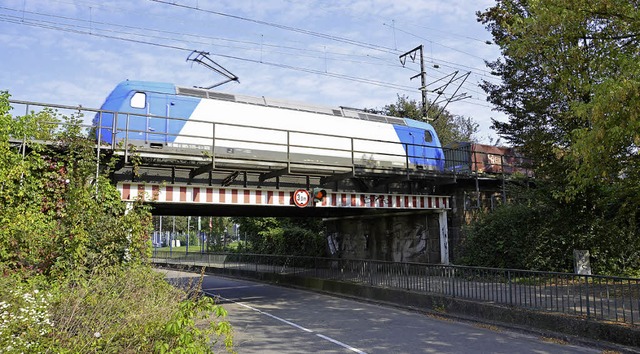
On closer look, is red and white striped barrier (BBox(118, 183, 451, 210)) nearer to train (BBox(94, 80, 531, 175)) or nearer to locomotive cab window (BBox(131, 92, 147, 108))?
train (BBox(94, 80, 531, 175))

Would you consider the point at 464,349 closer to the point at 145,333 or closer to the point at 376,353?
the point at 376,353

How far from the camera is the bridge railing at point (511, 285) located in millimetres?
9625

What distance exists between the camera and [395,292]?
50.1ft

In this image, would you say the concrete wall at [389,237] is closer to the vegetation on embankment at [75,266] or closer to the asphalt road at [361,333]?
the asphalt road at [361,333]

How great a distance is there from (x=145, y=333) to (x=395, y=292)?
11.1 metres

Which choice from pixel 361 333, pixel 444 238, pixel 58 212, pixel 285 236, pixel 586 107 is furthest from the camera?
pixel 285 236

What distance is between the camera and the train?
15.0m

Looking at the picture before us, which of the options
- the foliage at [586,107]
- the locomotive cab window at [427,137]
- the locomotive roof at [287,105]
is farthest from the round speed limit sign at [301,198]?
the locomotive cab window at [427,137]

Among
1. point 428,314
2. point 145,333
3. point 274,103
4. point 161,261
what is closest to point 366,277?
point 428,314

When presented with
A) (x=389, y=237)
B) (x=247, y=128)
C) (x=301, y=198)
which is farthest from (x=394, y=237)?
(x=247, y=128)

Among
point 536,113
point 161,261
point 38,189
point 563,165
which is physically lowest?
point 161,261

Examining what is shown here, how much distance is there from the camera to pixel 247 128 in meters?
17.7

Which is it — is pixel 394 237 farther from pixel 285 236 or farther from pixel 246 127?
pixel 285 236

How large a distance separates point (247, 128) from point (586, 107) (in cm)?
1152
